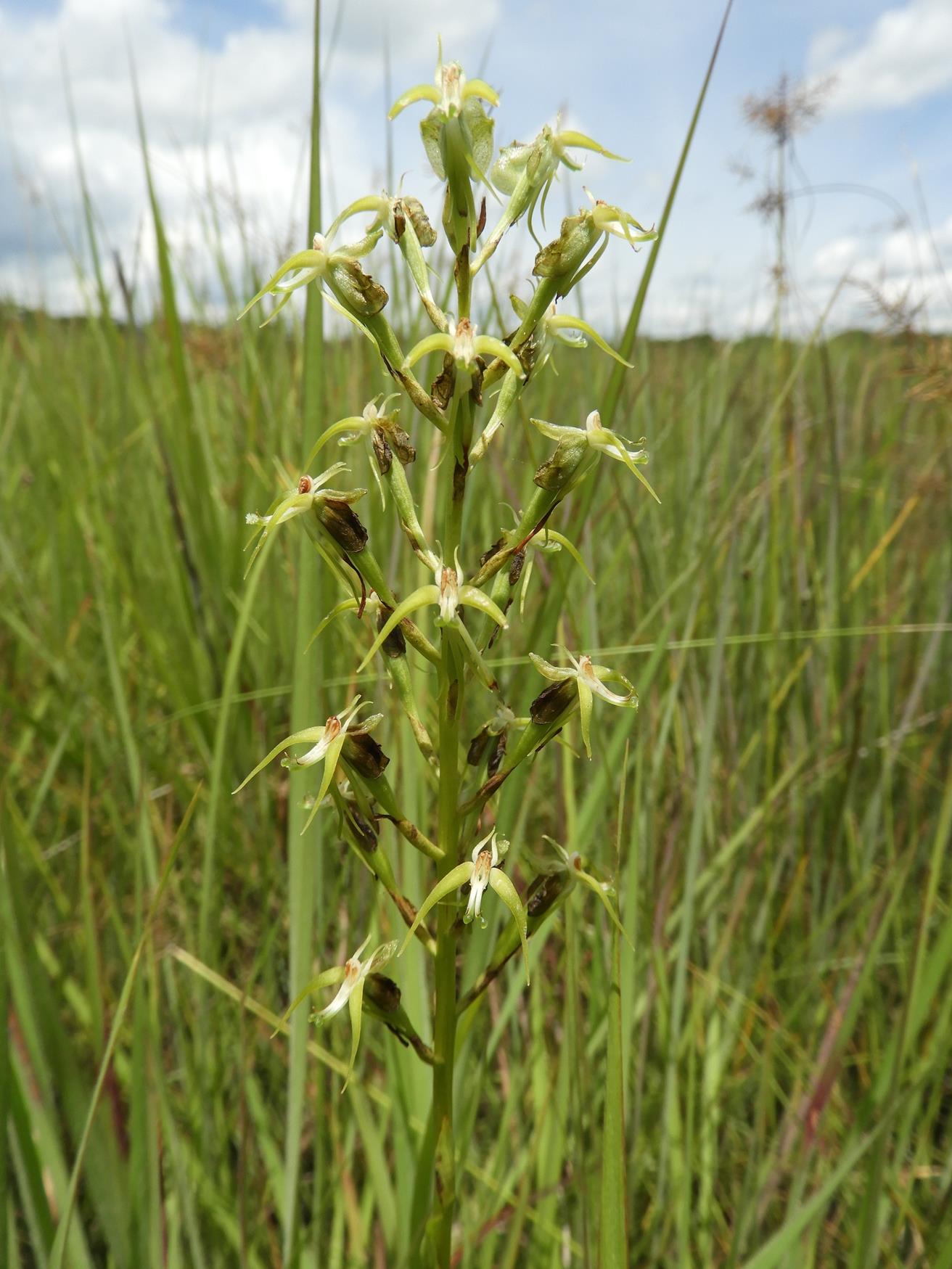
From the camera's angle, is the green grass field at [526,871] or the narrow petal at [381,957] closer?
the narrow petal at [381,957]

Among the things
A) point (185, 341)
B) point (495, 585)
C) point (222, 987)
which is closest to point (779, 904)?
point (222, 987)

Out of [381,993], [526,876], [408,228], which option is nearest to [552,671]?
[381,993]

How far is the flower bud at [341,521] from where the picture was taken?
120 cm

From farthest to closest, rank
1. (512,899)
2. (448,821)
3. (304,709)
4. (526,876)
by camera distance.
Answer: (526,876), (304,709), (448,821), (512,899)

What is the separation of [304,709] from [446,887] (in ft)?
1.54

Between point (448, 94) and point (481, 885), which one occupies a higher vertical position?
point (448, 94)

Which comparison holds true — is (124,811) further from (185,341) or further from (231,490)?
(185,341)

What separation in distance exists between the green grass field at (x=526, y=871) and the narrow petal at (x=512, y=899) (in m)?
0.16

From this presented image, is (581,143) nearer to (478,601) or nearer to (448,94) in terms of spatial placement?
(448,94)

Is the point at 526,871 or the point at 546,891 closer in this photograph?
the point at 546,891

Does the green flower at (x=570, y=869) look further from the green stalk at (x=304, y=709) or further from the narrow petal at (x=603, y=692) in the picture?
the green stalk at (x=304, y=709)

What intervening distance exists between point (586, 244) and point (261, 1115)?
70.0 inches

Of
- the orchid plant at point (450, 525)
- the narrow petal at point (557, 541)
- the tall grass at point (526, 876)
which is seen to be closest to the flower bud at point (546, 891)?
the orchid plant at point (450, 525)

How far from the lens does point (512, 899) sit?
1.07m
